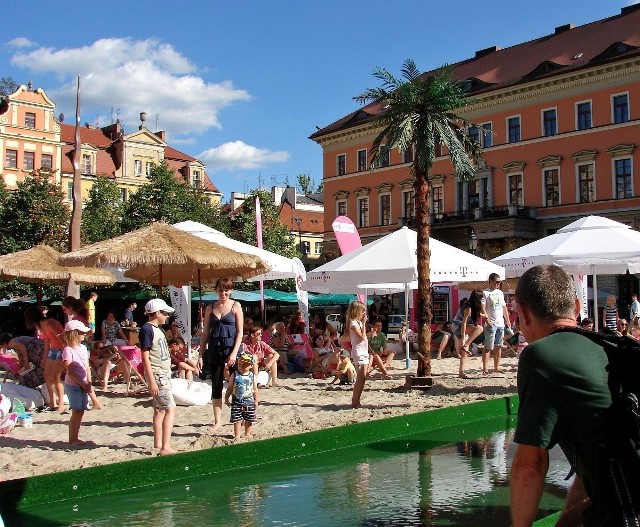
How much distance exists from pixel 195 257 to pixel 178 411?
2.35 meters

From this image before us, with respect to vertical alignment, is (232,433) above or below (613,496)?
below

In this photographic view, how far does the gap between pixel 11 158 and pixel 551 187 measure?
4017cm

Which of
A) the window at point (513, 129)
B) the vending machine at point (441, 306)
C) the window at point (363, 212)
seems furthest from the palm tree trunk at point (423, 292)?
the window at point (363, 212)

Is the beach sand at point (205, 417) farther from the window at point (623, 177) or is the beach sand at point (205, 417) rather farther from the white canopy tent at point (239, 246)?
the window at point (623, 177)

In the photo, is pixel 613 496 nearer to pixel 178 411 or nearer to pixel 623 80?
pixel 178 411

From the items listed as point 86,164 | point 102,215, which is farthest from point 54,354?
point 86,164

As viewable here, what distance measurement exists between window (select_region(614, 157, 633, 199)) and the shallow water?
38.0 metres

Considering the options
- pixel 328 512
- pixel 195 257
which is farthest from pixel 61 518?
pixel 195 257

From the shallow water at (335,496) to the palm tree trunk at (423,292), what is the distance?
482 cm

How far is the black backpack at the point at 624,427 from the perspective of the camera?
2.27 meters

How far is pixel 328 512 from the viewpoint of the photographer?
5852 millimetres

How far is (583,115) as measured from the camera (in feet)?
145

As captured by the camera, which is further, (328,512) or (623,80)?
(623,80)

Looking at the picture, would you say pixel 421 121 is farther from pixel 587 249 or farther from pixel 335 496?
pixel 335 496
